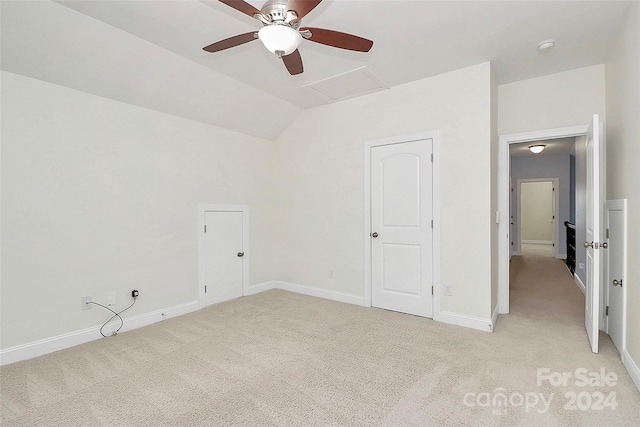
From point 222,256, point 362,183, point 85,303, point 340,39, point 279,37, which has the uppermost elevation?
point 340,39

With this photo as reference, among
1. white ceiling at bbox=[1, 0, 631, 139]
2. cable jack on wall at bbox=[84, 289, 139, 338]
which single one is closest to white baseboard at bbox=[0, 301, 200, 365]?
cable jack on wall at bbox=[84, 289, 139, 338]

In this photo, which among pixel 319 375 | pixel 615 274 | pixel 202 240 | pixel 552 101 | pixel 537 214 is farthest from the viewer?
pixel 537 214

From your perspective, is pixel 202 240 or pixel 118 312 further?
pixel 202 240

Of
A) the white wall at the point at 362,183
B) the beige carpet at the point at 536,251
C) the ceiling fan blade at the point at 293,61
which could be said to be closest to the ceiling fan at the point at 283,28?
the ceiling fan blade at the point at 293,61

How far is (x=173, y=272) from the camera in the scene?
360 centimetres

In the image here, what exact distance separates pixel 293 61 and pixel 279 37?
1.40ft

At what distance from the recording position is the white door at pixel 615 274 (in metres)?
2.45

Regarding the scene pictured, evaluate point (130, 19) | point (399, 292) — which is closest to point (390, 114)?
point (399, 292)

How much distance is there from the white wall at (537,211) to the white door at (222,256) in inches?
420

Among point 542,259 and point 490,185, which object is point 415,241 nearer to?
point 490,185

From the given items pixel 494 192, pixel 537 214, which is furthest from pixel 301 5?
pixel 537 214

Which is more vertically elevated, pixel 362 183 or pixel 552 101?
pixel 552 101

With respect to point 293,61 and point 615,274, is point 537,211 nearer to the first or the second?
point 615,274

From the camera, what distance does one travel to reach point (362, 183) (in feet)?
12.9
